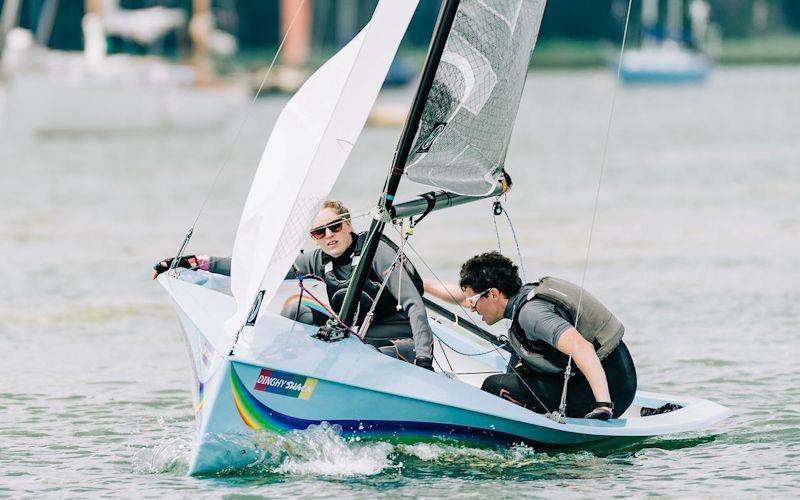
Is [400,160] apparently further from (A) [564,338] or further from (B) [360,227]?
(B) [360,227]

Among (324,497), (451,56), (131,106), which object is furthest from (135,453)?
(131,106)

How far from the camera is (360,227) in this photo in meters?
15.3

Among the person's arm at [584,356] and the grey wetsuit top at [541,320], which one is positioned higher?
the grey wetsuit top at [541,320]

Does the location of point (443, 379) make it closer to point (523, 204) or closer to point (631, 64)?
point (523, 204)

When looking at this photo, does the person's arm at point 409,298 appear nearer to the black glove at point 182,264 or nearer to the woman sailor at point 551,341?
the woman sailor at point 551,341

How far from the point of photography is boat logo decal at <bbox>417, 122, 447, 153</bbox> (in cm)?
687

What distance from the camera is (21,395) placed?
8664 mm

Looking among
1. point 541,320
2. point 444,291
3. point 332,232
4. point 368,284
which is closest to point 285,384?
point 368,284

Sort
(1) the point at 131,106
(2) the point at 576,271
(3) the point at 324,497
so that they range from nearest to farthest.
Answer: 1. (3) the point at 324,497
2. (2) the point at 576,271
3. (1) the point at 131,106

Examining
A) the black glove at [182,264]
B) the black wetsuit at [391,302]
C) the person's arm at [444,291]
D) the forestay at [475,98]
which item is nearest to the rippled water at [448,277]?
the black wetsuit at [391,302]

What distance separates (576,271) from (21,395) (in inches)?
236

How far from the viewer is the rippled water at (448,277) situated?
21.6 ft

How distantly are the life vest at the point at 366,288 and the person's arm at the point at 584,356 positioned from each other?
2.74ft

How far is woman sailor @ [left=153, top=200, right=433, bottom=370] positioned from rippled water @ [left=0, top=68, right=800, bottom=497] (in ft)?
2.16
